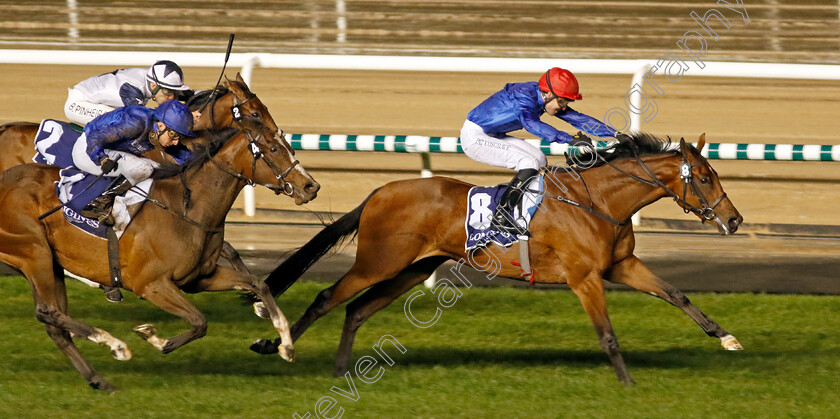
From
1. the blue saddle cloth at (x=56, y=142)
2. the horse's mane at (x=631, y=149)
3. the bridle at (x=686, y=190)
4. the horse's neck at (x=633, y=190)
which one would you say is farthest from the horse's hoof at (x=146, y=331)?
the bridle at (x=686, y=190)

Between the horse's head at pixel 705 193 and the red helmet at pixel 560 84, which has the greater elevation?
the red helmet at pixel 560 84

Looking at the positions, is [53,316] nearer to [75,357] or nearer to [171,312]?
[75,357]

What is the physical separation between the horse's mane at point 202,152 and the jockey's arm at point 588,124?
1.78 metres

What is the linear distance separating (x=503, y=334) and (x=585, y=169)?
1.17 metres

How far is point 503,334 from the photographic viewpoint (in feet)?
21.8

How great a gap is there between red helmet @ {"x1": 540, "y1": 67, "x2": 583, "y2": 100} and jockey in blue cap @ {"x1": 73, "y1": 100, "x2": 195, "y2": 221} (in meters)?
1.81

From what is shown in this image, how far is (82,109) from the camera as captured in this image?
22.5 ft

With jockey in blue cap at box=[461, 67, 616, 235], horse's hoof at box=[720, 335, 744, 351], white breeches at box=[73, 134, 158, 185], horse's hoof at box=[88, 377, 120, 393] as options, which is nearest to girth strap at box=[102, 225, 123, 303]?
white breeches at box=[73, 134, 158, 185]

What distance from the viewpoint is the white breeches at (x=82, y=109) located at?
270 inches

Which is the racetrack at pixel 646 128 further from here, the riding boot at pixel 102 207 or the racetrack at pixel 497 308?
the riding boot at pixel 102 207

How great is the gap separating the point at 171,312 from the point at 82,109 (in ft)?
6.64

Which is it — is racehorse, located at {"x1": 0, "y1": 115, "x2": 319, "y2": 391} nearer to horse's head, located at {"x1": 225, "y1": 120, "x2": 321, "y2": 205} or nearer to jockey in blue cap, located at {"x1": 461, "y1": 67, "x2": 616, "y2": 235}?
horse's head, located at {"x1": 225, "y1": 120, "x2": 321, "y2": 205}

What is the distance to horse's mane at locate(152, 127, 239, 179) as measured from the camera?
554cm

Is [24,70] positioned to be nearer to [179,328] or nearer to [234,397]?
[179,328]
